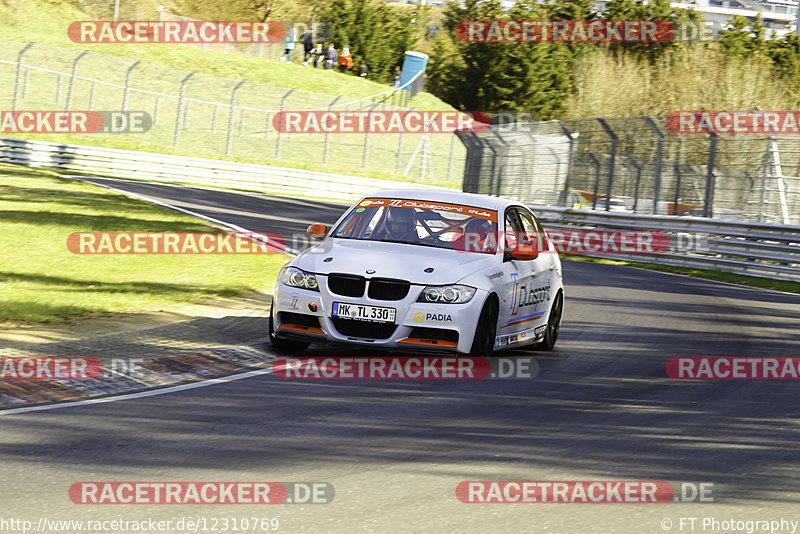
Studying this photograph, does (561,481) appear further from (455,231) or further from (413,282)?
(455,231)

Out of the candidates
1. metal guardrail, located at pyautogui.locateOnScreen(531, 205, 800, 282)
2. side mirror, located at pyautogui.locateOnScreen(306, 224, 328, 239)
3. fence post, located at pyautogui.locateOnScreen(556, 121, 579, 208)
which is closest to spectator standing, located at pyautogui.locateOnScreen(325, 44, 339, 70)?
fence post, located at pyautogui.locateOnScreen(556, 121, 579, 208)

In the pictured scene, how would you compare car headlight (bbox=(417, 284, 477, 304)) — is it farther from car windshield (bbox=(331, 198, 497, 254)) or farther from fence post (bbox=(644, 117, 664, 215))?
fence post (bbox=(644, 117, 664, 215))

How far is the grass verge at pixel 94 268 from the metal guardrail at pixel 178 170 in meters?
12.9

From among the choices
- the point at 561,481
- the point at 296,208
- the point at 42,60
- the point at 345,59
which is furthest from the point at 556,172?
the point at 345,59

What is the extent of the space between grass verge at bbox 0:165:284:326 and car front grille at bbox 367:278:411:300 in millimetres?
4019

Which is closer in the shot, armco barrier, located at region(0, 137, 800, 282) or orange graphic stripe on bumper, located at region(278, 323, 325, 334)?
orange graphic stripe on bumper, located at region(278, 323, 325, 334)

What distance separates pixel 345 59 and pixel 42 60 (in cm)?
2655

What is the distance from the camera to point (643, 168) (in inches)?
1062

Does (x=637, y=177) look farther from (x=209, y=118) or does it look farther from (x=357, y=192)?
(x=209, y=118)

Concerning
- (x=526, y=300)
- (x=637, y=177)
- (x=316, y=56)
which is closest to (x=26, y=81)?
(x=637, y=177)

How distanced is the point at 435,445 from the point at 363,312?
2.58 m

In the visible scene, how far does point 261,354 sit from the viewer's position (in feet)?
33.0

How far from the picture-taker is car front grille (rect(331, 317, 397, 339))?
30.6 ft

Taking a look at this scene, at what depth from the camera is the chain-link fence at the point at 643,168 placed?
23141 millimetres
